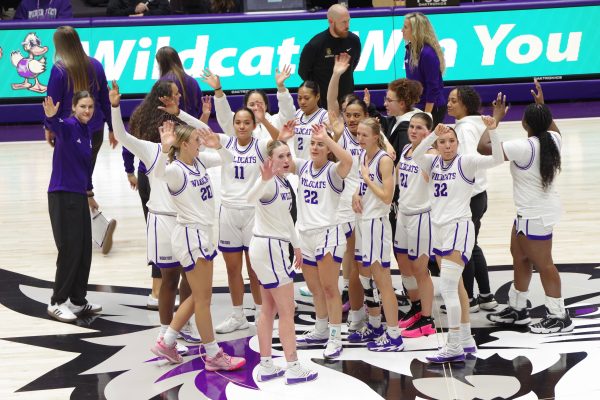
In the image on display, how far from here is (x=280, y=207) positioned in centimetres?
692

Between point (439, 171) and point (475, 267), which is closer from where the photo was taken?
point (439, 171)

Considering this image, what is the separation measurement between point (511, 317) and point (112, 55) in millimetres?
8871

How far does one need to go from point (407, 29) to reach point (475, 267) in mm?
2820

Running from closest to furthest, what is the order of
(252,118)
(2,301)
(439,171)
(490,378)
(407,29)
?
(490,378) < (439,171) < (252,118) < (2,301) < (407,29)

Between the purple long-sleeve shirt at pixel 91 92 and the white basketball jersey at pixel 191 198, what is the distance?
281 cm

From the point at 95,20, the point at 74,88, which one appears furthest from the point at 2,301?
the point at 95,20

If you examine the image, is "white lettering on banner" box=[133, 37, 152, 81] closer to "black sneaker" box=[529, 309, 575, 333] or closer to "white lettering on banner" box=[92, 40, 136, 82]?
"white lettering on banner" box=[92, 40, 136, 82]

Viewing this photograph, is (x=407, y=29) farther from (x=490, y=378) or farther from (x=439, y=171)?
(x=490, y=378)

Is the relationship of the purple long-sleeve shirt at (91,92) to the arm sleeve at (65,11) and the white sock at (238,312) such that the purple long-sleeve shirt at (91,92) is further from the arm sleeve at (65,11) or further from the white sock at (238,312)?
the arm sleeve at (65,11)

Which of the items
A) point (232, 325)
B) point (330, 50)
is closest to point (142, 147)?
point (232, 325)

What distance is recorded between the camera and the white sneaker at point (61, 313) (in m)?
8.47

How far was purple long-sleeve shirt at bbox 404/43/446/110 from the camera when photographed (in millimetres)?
9977

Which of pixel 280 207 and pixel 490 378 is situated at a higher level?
pixel 280 207

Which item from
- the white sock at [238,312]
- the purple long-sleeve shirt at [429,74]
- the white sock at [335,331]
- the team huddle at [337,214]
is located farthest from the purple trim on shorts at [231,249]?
the purple long-sleeve shirt at [429,74]
